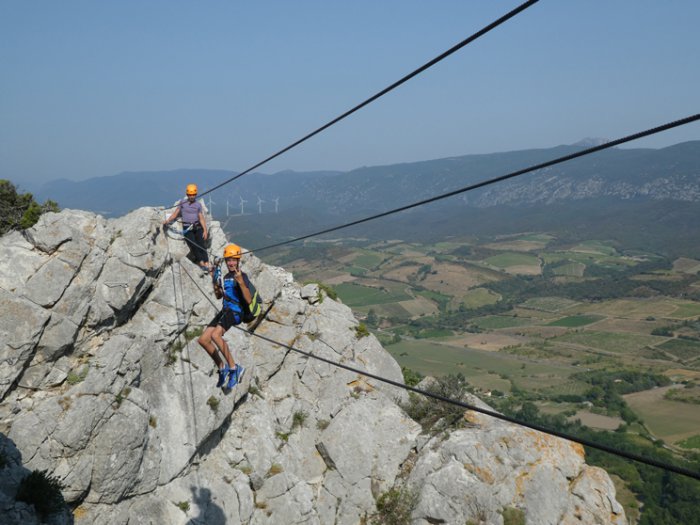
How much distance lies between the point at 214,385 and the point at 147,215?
8292mm

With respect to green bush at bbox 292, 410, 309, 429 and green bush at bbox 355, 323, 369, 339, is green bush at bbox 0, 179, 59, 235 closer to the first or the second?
green bush at bbox 292, 410, 309, 429

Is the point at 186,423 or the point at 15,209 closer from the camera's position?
the point at 186,423

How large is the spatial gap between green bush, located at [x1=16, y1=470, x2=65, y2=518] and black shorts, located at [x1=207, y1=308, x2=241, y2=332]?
717 cm

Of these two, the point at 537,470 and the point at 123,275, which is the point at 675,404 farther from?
the point at 123,275

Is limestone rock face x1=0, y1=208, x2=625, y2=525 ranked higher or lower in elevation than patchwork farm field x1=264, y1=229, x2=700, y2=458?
higher

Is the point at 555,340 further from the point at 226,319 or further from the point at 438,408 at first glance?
the point at 226,319

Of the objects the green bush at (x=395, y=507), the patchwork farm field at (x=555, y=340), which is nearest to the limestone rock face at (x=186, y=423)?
the green bush at (x=395, y=507)

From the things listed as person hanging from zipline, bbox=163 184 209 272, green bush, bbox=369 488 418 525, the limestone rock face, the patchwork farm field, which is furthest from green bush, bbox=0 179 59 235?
the patchwork farm field

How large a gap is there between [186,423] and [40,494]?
223 inches

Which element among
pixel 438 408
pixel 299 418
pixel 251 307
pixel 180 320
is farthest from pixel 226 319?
pixel 438 408

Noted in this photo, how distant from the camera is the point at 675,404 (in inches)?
3898

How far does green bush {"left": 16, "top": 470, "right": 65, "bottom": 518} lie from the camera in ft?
45.9

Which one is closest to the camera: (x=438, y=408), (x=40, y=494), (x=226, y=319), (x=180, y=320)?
(x=226, y=319)

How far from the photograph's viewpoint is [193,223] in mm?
22391
